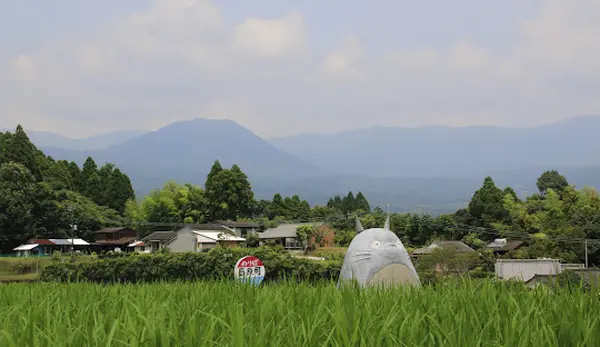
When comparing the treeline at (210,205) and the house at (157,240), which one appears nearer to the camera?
the house at (157,240)

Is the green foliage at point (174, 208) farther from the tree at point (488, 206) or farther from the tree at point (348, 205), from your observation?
the tree at point (488, 206)

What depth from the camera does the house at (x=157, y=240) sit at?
46.1m

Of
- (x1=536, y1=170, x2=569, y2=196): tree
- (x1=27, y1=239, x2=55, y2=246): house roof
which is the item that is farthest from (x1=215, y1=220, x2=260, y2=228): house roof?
(x1=536, y1=170, x2=569, y2=196): tree

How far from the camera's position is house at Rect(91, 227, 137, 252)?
4862cm

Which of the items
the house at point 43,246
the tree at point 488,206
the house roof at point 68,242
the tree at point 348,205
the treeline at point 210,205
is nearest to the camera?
the house at point 43,246

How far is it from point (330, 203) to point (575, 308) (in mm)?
68829

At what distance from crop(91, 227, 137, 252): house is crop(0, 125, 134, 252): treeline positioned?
88cm

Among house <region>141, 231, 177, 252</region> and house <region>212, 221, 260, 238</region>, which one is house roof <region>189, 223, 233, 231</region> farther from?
house <region>141, 231, 177, 252</region>

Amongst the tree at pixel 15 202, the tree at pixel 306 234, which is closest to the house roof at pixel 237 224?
the tree at pixel 306 234

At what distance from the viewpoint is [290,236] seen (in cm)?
4378

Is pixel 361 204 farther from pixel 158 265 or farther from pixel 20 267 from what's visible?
pixel 158 265

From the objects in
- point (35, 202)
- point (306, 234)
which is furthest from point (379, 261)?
point (35, 202)

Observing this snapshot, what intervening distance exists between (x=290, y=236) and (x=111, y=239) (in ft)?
51.2

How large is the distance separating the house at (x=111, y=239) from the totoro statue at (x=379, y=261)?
144 ft
